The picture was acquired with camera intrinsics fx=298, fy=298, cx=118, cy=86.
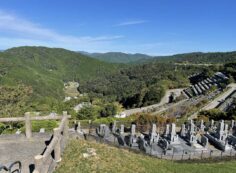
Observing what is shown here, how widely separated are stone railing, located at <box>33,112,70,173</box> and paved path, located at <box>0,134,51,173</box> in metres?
0.84

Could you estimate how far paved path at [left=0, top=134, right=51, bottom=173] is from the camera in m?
9.08

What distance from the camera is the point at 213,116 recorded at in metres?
34.3

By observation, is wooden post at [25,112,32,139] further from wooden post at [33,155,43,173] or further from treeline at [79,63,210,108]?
treeline at [79,63,210,108]

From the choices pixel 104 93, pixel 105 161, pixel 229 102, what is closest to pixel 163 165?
pixel 105 161

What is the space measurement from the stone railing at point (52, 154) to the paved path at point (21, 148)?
0.84 meters

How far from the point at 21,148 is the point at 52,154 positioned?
1933 millimetres

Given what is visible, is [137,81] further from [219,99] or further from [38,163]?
[38,163]

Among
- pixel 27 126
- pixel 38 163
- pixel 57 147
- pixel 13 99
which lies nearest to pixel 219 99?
pixel 13 99

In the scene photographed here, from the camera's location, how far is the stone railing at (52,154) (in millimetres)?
6016

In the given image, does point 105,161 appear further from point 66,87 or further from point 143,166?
point 66,87

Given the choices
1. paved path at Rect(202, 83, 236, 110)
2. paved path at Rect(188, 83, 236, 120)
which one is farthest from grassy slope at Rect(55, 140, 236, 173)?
paved path at Rect(202, 83, 236, 110)

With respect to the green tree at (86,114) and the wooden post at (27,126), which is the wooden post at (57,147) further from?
the green tree at (86,114)

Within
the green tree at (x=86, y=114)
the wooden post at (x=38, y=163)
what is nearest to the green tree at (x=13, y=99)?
the green tree at (x=86, y=114)

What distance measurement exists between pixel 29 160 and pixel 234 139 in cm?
1765
